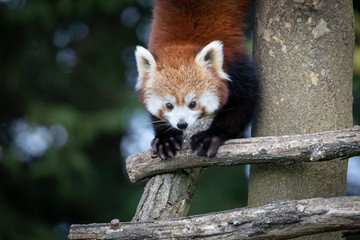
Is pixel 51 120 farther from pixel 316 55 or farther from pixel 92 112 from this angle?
pixel 316 55

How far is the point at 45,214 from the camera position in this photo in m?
8.45

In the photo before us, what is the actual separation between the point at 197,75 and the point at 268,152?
0.90 m

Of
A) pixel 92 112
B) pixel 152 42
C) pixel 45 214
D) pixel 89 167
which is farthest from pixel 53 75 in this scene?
pixel 152 42

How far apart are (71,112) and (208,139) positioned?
4463mm

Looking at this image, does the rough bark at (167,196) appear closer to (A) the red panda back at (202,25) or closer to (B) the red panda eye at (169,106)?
(B) the red panda eye at (169,106)

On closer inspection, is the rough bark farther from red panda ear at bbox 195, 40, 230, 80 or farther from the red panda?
red panda ear at bbox 195, 40, 230, 80

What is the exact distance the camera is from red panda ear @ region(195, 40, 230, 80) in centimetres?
353

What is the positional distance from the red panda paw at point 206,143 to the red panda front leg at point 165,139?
0.45 ft

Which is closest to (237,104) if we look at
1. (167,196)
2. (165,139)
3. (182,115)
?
(182,115)

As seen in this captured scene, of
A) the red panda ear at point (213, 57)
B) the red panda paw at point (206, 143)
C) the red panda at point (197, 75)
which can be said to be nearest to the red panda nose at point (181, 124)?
the red panda at point (197, 75)

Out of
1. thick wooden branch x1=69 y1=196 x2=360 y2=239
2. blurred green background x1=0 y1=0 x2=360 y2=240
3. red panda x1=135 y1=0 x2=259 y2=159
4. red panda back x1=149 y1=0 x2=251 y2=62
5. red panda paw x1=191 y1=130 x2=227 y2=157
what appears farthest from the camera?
blurred green background x1=0 y1=0 x2=360 y2=240

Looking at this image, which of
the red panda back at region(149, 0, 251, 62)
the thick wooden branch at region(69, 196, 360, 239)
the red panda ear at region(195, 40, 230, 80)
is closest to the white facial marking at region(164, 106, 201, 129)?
the red panda ear at region(195, 40, 230, 80)

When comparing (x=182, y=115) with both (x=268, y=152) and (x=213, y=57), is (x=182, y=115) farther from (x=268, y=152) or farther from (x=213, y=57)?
(x=268, y=152)

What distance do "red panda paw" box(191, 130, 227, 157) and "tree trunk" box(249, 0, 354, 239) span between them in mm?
368
